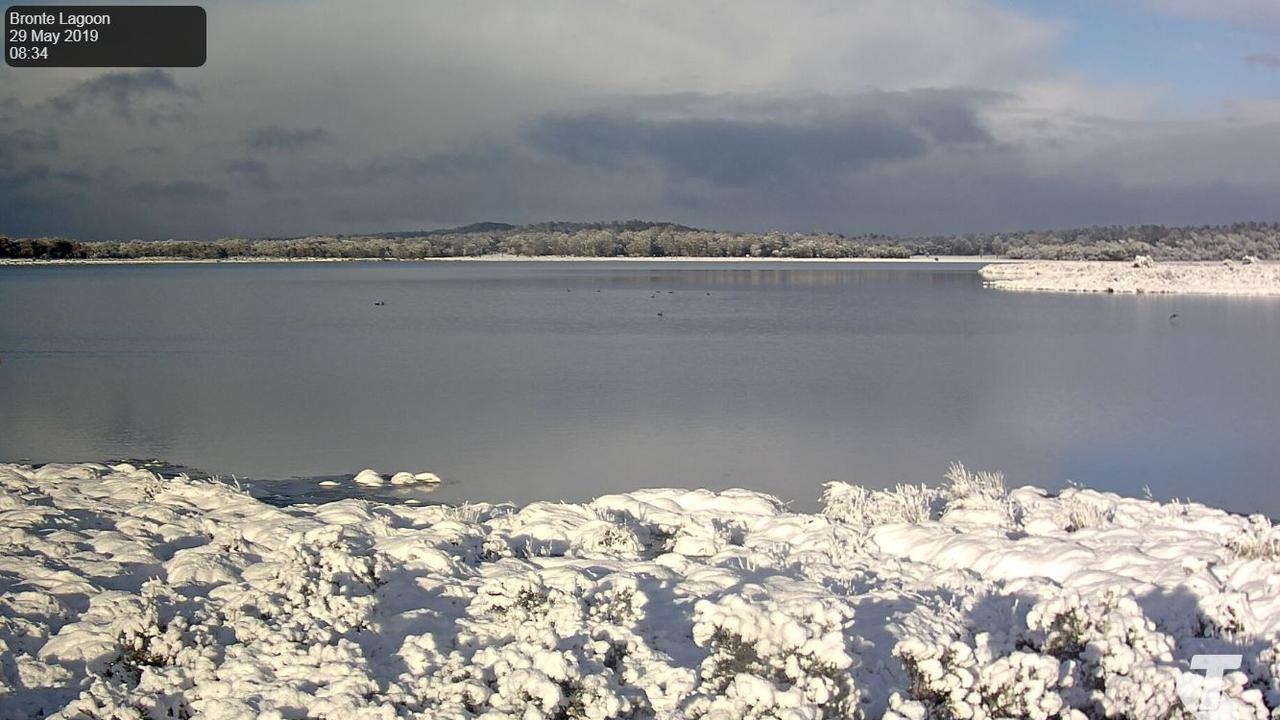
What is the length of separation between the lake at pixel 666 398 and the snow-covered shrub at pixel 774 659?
412 centimetres

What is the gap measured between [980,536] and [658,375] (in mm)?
10204

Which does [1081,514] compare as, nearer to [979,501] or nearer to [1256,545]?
[979,501]

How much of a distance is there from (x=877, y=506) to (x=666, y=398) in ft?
22.1

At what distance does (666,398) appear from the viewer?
14.0 meters

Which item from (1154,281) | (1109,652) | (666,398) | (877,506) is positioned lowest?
(666,398)

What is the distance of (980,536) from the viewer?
6406 millimetres

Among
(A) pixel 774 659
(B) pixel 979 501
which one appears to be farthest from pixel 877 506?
(A) pixel 774 659

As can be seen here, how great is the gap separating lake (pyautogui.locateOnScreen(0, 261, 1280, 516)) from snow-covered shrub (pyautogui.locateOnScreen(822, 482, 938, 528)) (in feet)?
2.84

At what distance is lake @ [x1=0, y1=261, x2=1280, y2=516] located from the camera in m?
9.84

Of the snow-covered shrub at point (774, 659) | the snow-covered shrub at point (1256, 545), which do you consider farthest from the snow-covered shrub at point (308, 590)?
the snow-covered shrub at point (1256, 545)

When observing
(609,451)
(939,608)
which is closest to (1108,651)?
(939,608)

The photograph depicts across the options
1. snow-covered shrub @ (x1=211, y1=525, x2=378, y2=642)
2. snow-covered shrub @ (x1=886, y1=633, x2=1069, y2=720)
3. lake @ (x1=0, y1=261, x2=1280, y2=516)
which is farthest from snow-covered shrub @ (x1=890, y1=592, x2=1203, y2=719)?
lake @ (x1=0, y1=261, x2=1280, y2=516)

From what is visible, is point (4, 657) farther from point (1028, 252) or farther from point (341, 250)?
point (341, 250)

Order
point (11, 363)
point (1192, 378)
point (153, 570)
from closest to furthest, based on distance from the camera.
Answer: point (153, 570) → point (1192, 378) → point (11, 363)
